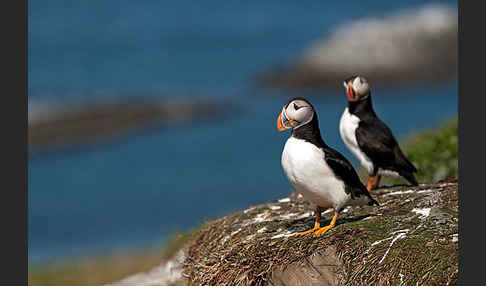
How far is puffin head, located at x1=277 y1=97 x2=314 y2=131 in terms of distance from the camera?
20.2 feet

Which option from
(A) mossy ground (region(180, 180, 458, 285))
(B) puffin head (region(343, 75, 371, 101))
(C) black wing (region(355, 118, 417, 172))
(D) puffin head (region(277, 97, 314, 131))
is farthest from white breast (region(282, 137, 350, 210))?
(B) puffin head (region(343, 75, 371, 101))

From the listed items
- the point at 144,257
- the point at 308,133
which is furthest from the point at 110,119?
the point at 308,133

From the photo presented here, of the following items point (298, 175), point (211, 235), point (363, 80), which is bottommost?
point (211, 235)

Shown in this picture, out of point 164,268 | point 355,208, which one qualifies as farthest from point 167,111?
point 355,208

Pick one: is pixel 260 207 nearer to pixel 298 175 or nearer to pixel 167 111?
pixel 298 175

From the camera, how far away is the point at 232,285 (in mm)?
6379

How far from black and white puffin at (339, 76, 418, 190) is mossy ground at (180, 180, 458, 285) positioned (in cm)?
88

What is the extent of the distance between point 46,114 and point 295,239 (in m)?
18.5

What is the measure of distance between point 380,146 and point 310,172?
2.47 metres

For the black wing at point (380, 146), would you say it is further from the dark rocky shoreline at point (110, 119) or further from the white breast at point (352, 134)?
the dark rocky shoreline at point (110, 119)

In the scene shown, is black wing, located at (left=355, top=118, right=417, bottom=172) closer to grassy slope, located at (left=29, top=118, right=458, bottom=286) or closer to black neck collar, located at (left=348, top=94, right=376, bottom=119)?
black neck collar, located at (left=348, top=94, right=376, bottom=119)

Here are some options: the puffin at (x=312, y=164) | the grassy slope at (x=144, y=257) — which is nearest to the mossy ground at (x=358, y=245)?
the puffin at (x=312, y=164)

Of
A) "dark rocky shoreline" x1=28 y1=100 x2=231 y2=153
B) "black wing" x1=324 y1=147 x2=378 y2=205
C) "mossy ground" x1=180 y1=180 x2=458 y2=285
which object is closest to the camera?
"mossy ground" x1=180 y1=180 x2=458 y2=285

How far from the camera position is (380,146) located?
8281 millimetres
